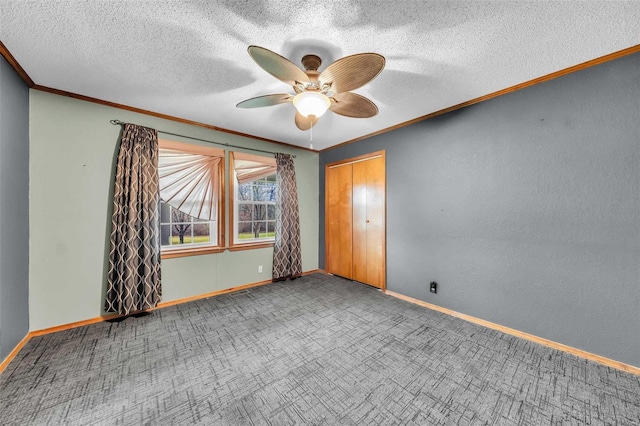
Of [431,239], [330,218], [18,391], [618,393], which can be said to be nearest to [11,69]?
[18,391]

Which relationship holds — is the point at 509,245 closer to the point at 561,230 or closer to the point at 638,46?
the point at 561,230

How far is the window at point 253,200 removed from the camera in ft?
11.8

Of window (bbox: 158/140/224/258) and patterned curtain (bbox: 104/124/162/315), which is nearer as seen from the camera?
patterned curtain (bbox: 104/124/162/315)

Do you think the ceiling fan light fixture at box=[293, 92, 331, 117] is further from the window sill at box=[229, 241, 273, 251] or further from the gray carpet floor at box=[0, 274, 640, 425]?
the window sill at box=[229, 241, 273, 251]

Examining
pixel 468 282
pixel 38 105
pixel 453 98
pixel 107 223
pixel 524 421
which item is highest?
pixel 453 98

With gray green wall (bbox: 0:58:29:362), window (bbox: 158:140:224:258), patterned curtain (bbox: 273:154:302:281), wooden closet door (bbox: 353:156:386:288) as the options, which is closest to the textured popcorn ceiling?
gray green wall (bbox: 0:58:29:362)

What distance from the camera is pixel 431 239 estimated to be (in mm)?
2906

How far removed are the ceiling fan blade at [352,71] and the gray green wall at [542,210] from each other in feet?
5.62

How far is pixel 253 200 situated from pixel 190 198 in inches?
36.8

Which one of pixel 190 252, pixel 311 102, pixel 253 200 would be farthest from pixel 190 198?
pixel 311 102

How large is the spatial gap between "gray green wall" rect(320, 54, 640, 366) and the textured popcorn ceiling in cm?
33

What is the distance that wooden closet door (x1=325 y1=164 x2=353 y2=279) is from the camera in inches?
157

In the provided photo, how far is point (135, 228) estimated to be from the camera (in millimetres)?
2607

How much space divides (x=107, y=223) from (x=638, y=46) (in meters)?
4.86
